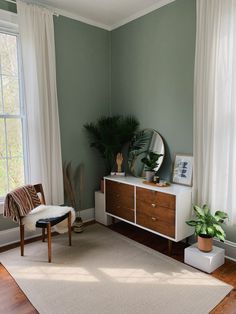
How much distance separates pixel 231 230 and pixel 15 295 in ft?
6.85

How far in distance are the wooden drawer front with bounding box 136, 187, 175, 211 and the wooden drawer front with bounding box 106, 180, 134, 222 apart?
139mm

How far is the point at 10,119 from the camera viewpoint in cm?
296

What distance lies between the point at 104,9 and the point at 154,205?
2495 mm

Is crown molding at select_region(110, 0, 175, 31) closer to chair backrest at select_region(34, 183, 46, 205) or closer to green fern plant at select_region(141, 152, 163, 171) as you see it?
green fern plant at select_region(141, 152, 163, 171)

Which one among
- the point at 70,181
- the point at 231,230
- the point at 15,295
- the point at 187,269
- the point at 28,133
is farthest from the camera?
the point at 70,181

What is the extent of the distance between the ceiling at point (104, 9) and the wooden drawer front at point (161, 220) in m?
2.40

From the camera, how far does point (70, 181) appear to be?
3.39m

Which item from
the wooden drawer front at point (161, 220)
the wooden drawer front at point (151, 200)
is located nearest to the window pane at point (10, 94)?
the wooden drawer front at point (151, 200)

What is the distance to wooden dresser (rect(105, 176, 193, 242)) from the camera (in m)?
2.55

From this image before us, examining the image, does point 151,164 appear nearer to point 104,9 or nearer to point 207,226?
point 207,226

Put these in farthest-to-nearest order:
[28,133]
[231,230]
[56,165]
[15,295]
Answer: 1. [56,165]
2. [28,133]
3. [231,230]
4. [15,295]

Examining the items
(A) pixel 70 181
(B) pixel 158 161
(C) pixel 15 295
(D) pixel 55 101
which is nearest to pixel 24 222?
(C) pixel 15 295

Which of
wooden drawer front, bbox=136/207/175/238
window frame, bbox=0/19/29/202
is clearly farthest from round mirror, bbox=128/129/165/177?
window frame, bbox=0/19/29/202

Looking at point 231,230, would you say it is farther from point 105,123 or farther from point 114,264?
point 105,123
